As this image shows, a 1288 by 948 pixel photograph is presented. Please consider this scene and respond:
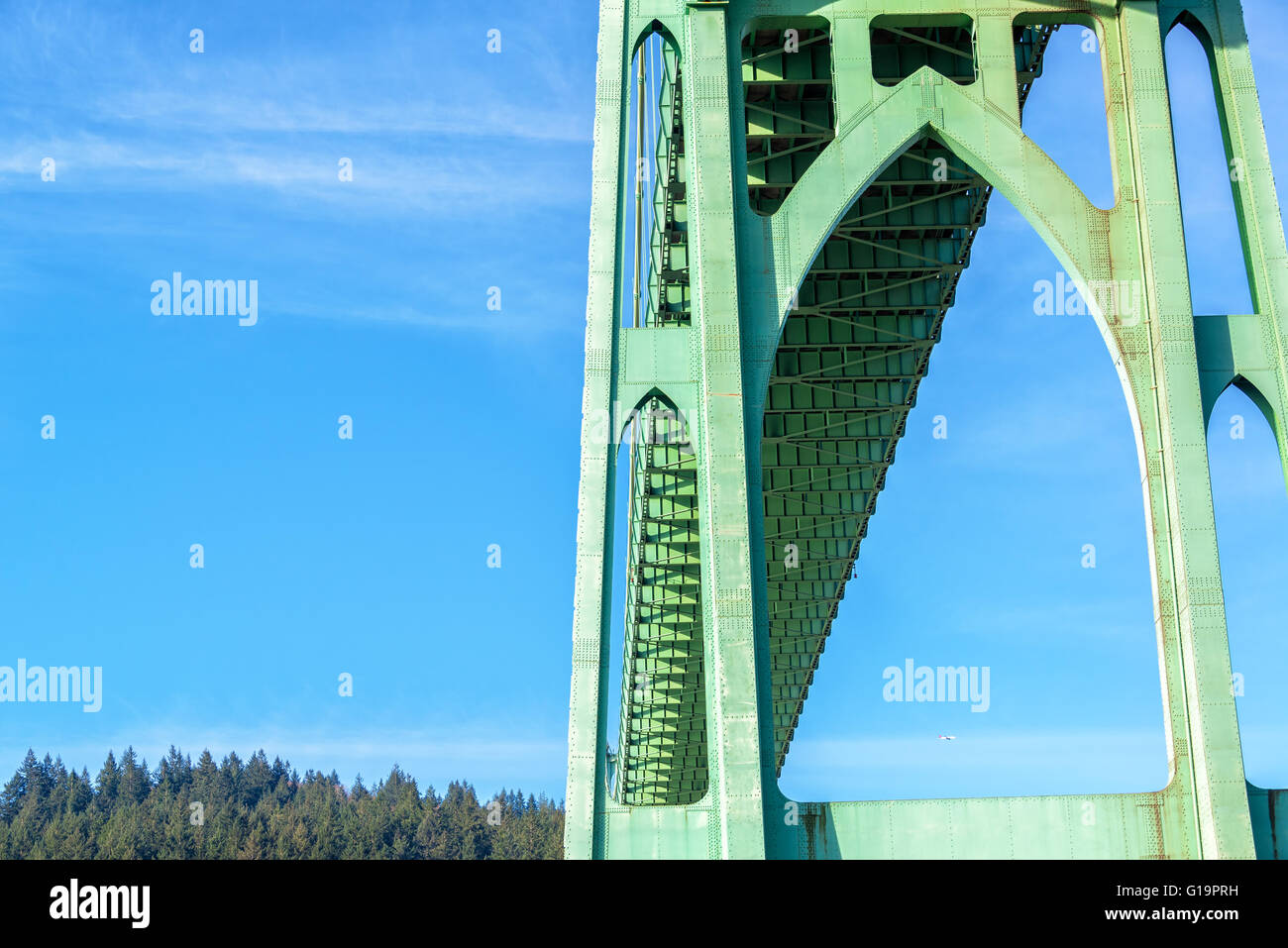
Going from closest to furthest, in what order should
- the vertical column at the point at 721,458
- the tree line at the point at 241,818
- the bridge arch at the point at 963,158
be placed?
the vertical column at the point at 721,458
the bridge arch at the point at 963,158
the tree line at the point at 241,818

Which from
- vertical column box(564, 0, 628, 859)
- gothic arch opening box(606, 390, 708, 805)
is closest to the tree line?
gothic arch opening box(606, 390, 708, 805)

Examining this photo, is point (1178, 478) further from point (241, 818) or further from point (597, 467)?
point (241, 818)

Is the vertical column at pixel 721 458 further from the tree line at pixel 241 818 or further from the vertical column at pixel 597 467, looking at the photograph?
the tree line at pixel 241 818

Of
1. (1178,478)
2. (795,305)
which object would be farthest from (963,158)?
(1178,478)

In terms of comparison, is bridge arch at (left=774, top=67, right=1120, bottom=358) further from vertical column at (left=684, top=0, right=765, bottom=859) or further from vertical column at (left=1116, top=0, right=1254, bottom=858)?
vertical column at (left=684, top=0, right=765, bottom=859)

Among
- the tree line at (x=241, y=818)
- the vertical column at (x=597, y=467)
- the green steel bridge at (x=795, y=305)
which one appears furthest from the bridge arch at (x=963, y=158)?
the tree line at (x=241, y=818)
